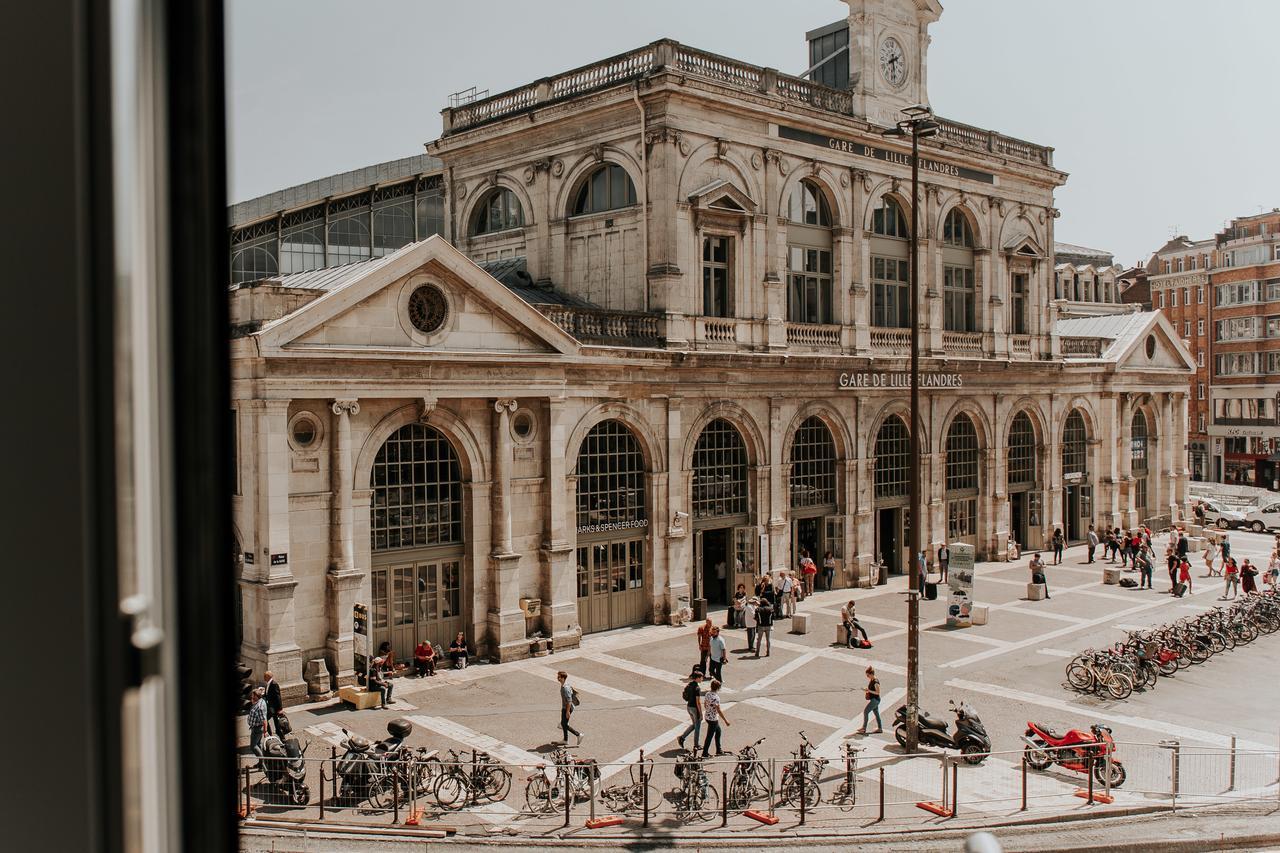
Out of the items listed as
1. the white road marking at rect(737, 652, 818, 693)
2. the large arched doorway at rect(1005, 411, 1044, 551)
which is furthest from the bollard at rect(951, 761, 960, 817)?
the large arched doorway at rect(1005, 411, 1044, 551)

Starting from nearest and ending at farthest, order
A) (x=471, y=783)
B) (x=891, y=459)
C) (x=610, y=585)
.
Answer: (x=471, y=783) < (x=610, y=585) < (x=891, y=459)

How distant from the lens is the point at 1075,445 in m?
42.3

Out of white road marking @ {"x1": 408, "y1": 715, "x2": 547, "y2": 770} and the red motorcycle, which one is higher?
the red motorcycle

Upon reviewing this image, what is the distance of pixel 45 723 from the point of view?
1745 millimetres

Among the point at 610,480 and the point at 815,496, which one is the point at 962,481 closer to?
the point at 815,496

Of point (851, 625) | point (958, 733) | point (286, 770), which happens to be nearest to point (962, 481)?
point (851, 625)

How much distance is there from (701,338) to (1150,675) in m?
13.3

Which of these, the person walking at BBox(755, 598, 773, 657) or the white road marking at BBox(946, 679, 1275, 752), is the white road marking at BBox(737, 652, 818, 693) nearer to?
the person walking at BBox(755, 598, 773, 657)

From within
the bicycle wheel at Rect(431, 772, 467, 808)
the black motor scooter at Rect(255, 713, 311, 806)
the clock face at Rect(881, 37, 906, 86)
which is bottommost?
the bicycle wheel at Rect(431, 772, 467, 808)

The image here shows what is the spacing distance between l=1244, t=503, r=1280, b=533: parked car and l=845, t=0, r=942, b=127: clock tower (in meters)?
27.0

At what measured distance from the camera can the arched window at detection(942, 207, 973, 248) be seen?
37.2m

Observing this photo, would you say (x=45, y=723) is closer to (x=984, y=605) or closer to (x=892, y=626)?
(x=892, y=626)

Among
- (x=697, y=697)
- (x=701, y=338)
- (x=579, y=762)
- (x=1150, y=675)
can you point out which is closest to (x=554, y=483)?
(x=701, y=338)

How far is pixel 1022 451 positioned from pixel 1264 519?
16.5 metres
